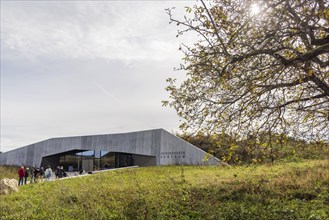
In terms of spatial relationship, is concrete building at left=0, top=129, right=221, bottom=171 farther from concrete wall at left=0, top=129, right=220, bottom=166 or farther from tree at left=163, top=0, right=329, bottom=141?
tree at left=163, top=0, right=329, bottom=141

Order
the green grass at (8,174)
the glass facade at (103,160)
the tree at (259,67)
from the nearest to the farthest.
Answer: the tree at (259,67)
the green grass at (8,174)
the glass facade at (103,160)

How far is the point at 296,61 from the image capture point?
278 inches

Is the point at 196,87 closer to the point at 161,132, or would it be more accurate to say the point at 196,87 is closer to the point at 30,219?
the point at 30,219

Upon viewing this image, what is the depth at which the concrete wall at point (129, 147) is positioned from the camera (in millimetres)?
35219

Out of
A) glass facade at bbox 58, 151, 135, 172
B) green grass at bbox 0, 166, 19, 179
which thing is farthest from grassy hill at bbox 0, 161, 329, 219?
glass facade at bbox 58, 151, 135, 172

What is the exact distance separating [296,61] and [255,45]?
0.92 metres

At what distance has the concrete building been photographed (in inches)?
1427

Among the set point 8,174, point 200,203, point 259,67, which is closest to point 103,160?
point 8,174

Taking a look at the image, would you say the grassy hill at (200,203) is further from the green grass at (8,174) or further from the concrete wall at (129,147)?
the green grass at (8,174)

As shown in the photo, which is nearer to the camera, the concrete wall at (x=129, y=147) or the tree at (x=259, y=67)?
the tree at (x=259, y=67)

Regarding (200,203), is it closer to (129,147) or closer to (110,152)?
(129,147)

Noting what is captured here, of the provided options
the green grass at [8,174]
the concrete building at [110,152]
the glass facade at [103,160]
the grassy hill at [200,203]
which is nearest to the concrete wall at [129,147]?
the concrete building at [110,152]

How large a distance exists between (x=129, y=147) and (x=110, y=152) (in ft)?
20.0

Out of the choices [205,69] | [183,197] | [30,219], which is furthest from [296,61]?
[30,219]
